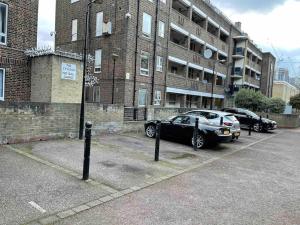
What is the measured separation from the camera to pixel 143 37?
781 inches

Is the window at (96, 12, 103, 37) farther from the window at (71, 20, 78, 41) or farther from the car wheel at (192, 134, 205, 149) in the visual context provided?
the car wheel at (192, 134, 205, 149)

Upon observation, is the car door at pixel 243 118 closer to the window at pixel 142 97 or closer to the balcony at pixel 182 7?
the window at pixel 142 97

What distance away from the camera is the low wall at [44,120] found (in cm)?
870

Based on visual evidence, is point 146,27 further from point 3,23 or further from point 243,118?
point 3,23

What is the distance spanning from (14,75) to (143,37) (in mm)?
10149

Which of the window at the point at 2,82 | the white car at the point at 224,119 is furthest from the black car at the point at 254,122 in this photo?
the window at the point at 2,82

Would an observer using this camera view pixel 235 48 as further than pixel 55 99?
Yes

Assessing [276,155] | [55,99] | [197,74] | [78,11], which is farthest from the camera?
[197,74]

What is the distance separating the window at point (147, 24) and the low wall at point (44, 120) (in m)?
9.74

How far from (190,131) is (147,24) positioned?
38.1 ft

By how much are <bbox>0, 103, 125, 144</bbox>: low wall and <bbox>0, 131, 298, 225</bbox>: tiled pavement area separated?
19.8 inches

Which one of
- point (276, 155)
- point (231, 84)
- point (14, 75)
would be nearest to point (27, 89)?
point (14, 75)

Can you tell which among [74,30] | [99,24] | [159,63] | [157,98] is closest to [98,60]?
[99,24]

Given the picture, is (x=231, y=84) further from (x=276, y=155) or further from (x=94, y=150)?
(x=94, y=150)
